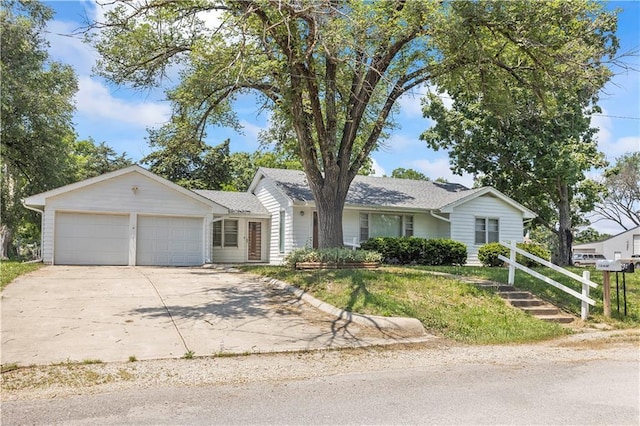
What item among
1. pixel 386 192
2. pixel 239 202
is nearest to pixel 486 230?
pixel 386 192

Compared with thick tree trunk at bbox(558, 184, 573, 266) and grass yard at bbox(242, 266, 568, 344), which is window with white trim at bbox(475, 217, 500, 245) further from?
grass yard at bbox(242, 266, 568, 344)

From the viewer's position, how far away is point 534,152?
25672 mm

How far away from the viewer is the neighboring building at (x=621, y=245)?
4328 centimetres

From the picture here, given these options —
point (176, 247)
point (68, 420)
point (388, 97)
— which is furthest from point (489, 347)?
point (176, 247)

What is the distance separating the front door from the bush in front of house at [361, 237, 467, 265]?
5.45 meters

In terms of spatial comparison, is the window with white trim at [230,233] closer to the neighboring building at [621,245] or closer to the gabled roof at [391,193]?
the gabled roof at [391,193]

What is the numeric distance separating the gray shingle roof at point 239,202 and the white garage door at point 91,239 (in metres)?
4.51

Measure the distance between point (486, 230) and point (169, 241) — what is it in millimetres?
14459

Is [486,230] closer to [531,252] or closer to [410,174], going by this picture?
[531,252]

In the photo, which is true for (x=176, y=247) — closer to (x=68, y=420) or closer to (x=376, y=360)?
(x=376, y=360)

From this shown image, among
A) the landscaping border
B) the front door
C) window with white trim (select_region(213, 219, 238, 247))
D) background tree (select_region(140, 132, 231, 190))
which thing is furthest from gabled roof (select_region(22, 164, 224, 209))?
background tree (select_region(140, 132, 231, 190))

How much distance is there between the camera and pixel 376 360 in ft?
23.4

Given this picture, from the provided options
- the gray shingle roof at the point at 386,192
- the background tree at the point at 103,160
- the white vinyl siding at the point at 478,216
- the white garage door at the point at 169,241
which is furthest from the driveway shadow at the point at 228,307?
the background tree at the point at 103,160

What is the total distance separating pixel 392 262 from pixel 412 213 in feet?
10.5
